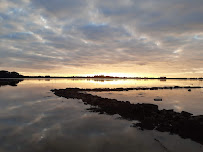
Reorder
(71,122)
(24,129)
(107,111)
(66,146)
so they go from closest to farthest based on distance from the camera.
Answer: (66,146) < (24,129) < (71,122) < (107,111)

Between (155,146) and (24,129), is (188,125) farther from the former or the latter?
(24,129)

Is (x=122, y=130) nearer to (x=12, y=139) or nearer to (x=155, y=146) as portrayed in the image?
(x=155, y=146)

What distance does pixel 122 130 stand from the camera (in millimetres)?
15125

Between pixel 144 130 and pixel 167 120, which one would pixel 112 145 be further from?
pixel 167 120

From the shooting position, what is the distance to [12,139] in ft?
40.4

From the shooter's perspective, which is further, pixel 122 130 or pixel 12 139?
pixel 122 130

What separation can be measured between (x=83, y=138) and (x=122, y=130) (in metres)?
4.43

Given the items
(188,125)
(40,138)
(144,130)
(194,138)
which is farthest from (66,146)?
(188,125)

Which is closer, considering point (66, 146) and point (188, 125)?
point (66, 146)

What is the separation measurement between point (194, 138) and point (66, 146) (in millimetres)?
11486

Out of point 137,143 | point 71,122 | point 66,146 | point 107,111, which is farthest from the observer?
point 107,111

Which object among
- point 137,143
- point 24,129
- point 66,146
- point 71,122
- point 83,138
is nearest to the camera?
point 66,146

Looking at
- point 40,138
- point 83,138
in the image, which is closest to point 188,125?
point 83,138

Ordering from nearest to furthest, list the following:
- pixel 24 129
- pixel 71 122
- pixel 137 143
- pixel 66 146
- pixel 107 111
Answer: pixel 66 146 → pixel 137 143 → pixel 24 129 → pixel 71 122 → pixel 107 111
